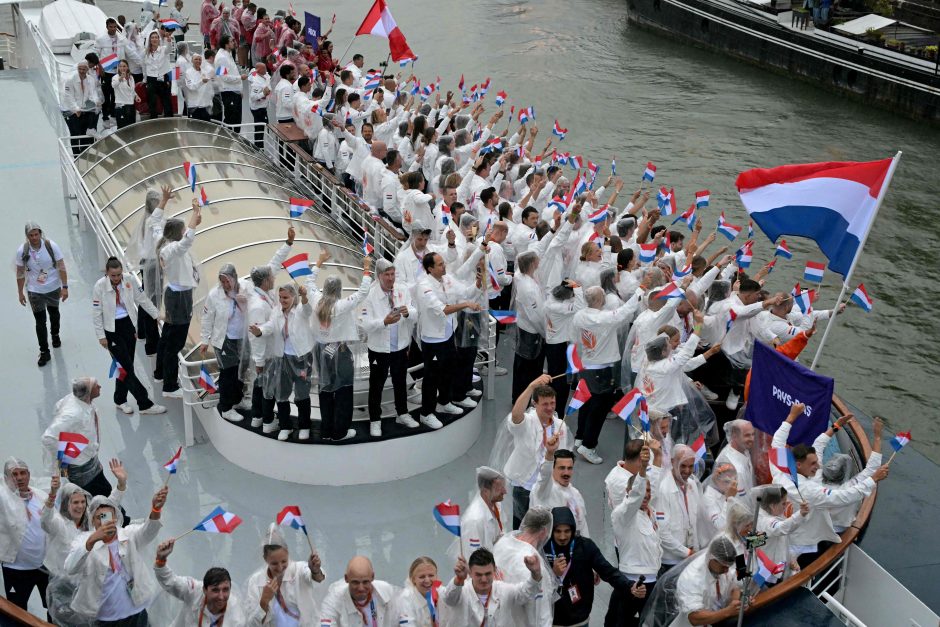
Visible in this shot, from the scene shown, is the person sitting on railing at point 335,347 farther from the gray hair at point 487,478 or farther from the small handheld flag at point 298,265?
the gray hair at point 487,478

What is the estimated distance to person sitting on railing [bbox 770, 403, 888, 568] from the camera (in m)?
6.97

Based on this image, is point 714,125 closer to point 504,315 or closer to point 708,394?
point 708,394

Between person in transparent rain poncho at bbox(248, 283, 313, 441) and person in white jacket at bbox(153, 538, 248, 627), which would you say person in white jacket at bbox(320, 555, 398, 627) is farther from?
person in transparent rain poncho at bbox(248, 283, 313, 441)

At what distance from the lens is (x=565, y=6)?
35031mm

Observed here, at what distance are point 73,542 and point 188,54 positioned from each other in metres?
9.79

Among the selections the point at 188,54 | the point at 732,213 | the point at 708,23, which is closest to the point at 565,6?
the point at 708,23

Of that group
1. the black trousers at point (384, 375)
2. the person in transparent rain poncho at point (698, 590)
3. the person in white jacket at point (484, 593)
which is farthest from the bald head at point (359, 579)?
the black trousers at point (384, 375)

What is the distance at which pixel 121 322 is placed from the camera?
9281mm

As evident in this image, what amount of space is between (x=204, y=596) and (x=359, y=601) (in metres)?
0.84

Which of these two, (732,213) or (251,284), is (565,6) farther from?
(251,284)

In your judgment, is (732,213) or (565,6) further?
(565,6)

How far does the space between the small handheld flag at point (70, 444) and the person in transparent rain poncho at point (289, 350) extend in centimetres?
162

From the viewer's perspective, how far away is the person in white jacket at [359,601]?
5.84 m

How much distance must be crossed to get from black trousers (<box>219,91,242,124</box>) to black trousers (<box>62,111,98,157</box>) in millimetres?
1693
